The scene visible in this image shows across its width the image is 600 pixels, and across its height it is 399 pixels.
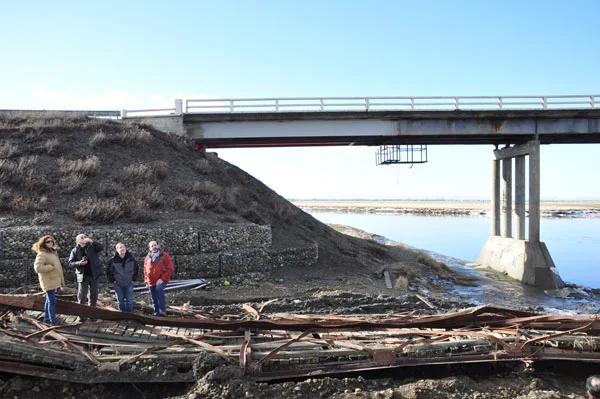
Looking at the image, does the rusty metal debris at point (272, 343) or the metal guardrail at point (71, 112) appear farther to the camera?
the metal guardrail at point (71, 112)

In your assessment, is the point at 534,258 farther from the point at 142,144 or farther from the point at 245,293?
the point at 142,144

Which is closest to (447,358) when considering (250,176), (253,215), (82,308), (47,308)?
(82,308)

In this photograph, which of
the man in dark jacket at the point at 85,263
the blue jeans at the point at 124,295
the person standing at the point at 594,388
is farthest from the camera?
the blue jeans at the point at 124,295

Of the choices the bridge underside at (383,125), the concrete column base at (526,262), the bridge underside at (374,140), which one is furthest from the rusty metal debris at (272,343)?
the bridge underside at (374,140)

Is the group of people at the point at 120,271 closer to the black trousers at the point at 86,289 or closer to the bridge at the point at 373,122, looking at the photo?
the black trousers at the point at 86,289

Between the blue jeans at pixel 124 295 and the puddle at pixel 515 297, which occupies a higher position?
the blue jeans at pixel 124 295

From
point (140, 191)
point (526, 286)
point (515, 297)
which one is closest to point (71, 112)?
point (140, 191)

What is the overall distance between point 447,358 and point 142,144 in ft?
57.8

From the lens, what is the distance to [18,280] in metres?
11.8

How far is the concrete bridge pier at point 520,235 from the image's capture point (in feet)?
71.1

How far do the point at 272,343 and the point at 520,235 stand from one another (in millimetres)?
21828

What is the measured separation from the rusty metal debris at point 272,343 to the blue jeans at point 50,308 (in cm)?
17

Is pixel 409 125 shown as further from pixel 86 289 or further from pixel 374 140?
pixel 86 289

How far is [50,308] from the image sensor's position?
698cm
